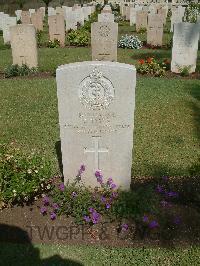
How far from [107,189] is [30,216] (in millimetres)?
1112

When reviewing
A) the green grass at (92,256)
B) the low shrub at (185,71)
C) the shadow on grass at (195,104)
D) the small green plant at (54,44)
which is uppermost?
the small green plant at (54,44)

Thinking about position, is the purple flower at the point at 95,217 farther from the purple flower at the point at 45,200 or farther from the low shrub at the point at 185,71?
the low shrub at the point at 185,71

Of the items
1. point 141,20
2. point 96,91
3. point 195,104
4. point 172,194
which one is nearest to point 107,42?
point 195,104

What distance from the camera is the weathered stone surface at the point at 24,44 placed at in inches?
462

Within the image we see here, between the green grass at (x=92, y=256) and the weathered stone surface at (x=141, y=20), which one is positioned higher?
the weathered stone surface at (x=141, y=20)

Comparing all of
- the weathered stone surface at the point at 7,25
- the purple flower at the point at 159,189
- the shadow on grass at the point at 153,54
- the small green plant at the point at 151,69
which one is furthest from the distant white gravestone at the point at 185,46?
the weathered stone surface at the point at 7,25

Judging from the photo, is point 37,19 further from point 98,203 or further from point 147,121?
point 98,203

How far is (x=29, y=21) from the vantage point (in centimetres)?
2202

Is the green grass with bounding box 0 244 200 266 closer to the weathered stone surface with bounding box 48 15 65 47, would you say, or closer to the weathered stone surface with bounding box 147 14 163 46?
the weathered stone surface with bounding box 147 14 163 46

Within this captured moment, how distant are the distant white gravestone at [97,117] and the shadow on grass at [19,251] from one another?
1.03 meters

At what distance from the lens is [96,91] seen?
4.32 meters

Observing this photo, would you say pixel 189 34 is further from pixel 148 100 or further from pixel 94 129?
pixel 94 129

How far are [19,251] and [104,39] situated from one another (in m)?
9.30

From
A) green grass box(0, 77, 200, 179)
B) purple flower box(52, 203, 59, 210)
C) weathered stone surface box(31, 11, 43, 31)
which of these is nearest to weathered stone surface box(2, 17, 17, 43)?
weathered stone surface box(31, 11, 43, 31)
